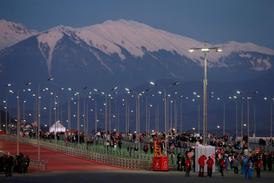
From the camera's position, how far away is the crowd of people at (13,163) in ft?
169

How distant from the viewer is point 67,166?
226ft

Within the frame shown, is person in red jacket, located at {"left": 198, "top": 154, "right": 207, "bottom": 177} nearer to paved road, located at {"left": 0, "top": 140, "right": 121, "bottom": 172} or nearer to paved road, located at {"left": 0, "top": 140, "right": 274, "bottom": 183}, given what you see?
paved road, located at {"left": 0, "top": 140, "right": 274, "bottom": 183}

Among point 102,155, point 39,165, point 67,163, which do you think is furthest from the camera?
point 102,155

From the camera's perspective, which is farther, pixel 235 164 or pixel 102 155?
pixel 102 155

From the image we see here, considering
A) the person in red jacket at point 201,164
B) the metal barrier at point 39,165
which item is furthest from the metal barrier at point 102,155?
the person in red jacket at point 201,164

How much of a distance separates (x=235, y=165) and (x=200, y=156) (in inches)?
233

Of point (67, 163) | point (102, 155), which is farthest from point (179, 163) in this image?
point (102, 155)

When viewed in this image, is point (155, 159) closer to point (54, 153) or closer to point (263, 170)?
point (263, 170)

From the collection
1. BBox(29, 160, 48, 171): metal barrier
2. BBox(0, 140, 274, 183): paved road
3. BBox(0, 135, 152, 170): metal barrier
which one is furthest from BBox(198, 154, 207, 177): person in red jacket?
BBox(29, 160, 48, 171): metal barrier

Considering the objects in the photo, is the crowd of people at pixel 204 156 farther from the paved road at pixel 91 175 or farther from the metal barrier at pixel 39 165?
the metal barrier at pixel 39 165

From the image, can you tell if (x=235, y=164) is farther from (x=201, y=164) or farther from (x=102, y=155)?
(x=102, y=155)

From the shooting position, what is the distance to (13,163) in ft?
179

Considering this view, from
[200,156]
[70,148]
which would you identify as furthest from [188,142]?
[200,156]

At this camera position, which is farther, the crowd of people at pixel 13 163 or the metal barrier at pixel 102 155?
the metal barrier at pixel 102 155
